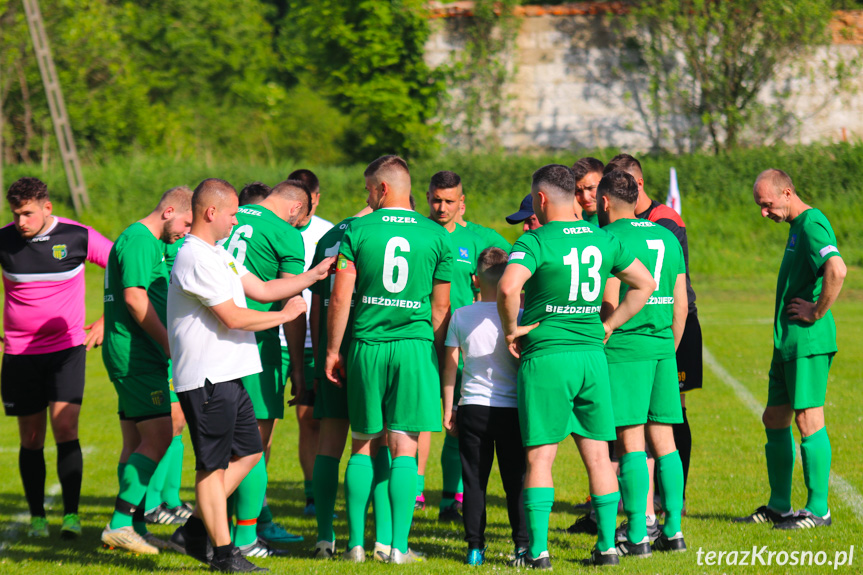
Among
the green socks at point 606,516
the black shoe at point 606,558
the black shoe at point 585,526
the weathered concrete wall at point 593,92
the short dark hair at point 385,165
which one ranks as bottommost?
the black shoe at point 585,526

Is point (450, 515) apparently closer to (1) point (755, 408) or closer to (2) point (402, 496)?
(2) point (402, 496)

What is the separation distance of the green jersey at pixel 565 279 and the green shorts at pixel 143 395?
8.36 feet

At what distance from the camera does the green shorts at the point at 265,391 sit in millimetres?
6273

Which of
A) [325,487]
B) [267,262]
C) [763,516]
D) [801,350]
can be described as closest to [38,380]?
[267,262]

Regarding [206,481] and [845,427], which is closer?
[206,481]

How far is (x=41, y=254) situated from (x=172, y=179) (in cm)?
2277

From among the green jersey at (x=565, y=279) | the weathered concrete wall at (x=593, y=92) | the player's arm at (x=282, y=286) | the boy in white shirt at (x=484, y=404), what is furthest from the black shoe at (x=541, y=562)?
the weathered concrete wall at (x=593, y=92)

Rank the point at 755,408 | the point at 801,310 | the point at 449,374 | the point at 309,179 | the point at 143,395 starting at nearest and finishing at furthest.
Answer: the point at 449,374
the point at 143,395
the point at 801,310
the point at 309,179
the point at 755,408

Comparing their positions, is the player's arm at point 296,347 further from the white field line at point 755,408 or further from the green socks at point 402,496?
the white field line at point 755,408

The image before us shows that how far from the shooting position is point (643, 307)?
5.89 metres

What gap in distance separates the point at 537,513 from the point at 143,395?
110 inches

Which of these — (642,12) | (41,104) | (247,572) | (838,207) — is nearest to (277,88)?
(41,104)

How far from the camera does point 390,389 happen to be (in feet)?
18.6

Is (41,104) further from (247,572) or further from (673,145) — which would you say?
(247,572)
